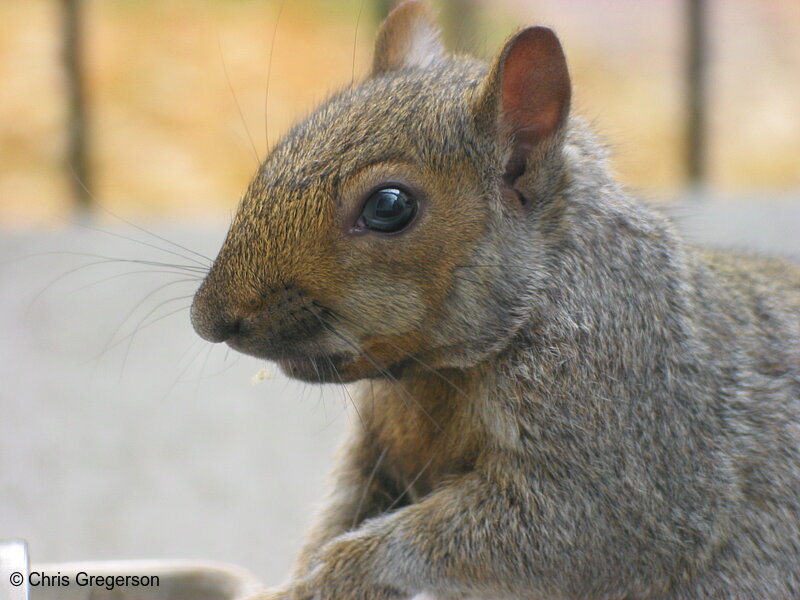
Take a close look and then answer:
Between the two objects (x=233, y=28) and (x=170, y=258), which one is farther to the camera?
(x=233, y=28)

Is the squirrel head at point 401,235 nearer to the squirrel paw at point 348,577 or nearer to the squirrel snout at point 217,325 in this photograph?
the squirrel snout at point 217,325

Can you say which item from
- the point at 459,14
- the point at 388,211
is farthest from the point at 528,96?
the point at 459,14

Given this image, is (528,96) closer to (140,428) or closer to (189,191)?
(140,428)

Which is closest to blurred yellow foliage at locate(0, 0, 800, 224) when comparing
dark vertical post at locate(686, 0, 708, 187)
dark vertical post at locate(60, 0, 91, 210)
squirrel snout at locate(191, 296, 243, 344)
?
dark vertical post at locate(686, 0, 708, 187)

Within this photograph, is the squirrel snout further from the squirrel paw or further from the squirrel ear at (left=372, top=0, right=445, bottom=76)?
the squirrel ear at (left=372, top=0, right=445, bottom=76)

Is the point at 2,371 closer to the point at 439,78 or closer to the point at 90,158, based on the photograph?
the point at 90,158

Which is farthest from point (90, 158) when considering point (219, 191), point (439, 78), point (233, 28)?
point (439, 78)
